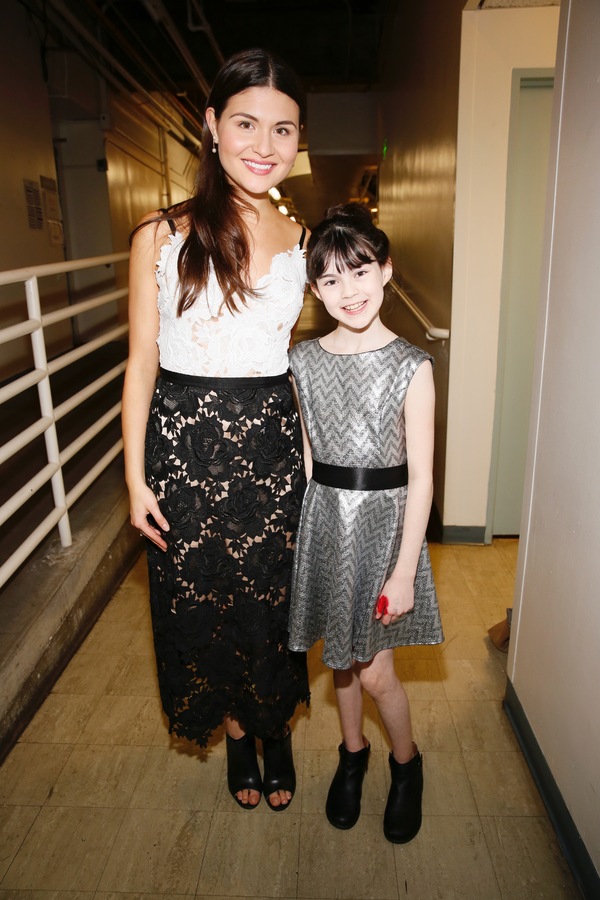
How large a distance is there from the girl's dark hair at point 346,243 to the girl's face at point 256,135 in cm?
19

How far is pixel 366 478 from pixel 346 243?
485 mm

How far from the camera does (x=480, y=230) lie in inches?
109

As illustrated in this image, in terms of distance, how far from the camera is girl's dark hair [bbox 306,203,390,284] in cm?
125

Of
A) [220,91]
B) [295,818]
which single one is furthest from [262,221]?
[295,818]

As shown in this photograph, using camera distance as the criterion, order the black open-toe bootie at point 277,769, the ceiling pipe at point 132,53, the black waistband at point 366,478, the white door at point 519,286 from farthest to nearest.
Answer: the ceiling pipe at point 132,53, the white door at point 519,286, the black open-toe bootie at point 277,769, the black waistband at point 366,478

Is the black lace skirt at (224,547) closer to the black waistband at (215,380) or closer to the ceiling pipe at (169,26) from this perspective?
the black waistband at (215,380)

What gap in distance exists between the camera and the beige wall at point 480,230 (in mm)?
2549

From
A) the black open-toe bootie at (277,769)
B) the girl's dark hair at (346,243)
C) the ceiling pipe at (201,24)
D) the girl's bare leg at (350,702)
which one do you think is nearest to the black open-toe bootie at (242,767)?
the black open-toe bootie at (277,769)

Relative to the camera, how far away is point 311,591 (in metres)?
1.47

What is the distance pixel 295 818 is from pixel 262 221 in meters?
1.48

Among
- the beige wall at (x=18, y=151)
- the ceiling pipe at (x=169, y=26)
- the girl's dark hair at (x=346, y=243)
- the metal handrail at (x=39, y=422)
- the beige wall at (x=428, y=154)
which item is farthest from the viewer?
the beige wall at (x=18, y=151)

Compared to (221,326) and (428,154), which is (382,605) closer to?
(221,326)

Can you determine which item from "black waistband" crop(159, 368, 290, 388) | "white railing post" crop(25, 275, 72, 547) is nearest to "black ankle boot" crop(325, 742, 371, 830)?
"black waistband" crop(159, 368, 290, 388)

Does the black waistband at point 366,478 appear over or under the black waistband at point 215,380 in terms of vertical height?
under
